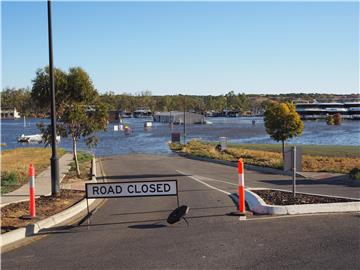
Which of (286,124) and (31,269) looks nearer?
(31,269)

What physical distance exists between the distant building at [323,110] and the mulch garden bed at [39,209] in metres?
183

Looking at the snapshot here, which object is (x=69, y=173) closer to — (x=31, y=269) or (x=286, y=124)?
(x=286, y=124)

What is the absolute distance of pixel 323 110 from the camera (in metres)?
190

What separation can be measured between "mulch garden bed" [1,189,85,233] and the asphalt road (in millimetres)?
1001

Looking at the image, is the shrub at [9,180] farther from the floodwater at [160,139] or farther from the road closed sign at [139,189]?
the floodwater at [160,139]

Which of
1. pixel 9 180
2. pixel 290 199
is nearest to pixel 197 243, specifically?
pixel 290 199

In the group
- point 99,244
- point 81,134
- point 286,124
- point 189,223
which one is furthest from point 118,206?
point 286,124

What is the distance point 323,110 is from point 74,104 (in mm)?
178387

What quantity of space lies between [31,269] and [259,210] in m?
5.46

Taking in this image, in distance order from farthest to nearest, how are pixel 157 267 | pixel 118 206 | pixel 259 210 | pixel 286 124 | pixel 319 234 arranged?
pixel 286 124
pixel 118 206
pixel 259 210
pixel 319 234
pixel 157 267

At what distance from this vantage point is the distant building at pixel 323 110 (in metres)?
191

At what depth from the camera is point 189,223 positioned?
10.2m

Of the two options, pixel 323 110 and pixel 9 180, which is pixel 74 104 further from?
pixel 323 110

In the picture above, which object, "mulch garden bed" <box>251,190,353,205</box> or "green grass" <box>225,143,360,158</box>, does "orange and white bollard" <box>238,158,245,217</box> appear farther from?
"green grass" <box>225,143,360,158</box>
